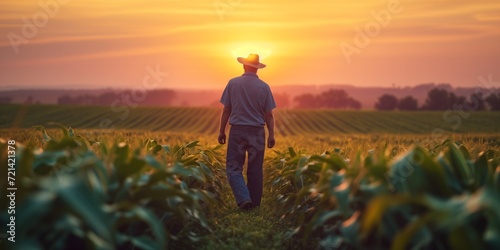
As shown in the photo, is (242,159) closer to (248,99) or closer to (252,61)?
(248,99)

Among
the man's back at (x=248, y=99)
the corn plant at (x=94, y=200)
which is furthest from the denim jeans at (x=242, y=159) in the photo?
the corn plant at (x=94, y=200)

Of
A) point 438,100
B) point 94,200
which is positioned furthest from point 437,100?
point 94,200

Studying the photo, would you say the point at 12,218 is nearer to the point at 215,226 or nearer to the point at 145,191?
the point at 145,191

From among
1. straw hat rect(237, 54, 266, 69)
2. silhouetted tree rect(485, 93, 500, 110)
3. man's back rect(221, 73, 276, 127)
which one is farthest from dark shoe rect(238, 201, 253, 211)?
silhouetted tree rect(485, 93, 500, 110)

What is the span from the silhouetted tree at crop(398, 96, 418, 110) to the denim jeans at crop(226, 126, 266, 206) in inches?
3814

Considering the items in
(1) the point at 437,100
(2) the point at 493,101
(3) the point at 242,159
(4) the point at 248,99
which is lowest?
(3) the point at 242,159

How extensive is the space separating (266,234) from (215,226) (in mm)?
852

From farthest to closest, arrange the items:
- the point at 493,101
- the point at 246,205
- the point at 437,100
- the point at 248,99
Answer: the point at 437,100, the point at 493,101, the point at 248,99, the point at 246,205

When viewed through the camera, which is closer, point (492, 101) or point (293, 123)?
point (293, 123)

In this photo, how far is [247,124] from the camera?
30.7 feet

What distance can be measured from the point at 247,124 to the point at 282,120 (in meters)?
65.6

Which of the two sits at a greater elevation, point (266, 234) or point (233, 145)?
point (233, 145)

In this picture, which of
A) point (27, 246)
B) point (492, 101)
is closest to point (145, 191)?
point (27, 246)

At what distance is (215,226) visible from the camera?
7504 millimetres
